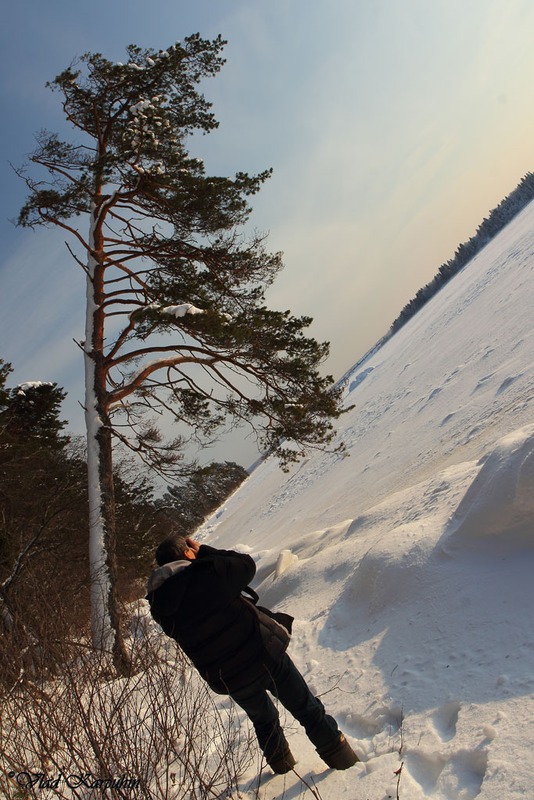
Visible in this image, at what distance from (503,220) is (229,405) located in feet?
211

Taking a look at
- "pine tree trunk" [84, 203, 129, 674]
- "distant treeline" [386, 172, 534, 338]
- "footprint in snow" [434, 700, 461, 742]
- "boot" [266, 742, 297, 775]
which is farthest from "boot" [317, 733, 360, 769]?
"distant treeline" [386, 172, 534, 338]

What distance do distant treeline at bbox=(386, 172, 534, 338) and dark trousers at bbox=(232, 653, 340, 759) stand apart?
63.0 m

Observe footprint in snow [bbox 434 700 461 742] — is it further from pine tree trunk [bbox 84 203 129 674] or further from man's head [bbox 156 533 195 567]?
pine tree trunk [bbox 84 203 129 674]

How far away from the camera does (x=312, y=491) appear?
17484 millimetres

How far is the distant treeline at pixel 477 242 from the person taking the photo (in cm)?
6034

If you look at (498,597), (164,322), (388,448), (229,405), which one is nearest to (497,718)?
(498,597)

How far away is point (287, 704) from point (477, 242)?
70.1 metres

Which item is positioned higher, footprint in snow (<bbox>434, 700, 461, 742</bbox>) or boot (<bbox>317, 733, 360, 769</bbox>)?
boot (<bbox>317, 733, 360, 769</bbox>)

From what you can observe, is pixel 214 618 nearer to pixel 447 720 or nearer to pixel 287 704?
pixel 287 704

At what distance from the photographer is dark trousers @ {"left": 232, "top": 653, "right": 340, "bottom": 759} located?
2576 mm

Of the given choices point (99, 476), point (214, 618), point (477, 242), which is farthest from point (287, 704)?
point (477, 242)

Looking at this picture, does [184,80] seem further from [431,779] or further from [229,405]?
[431,779]

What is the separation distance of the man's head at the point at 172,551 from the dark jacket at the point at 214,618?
3.2 inches

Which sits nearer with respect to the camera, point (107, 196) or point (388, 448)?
point (107, 196)
